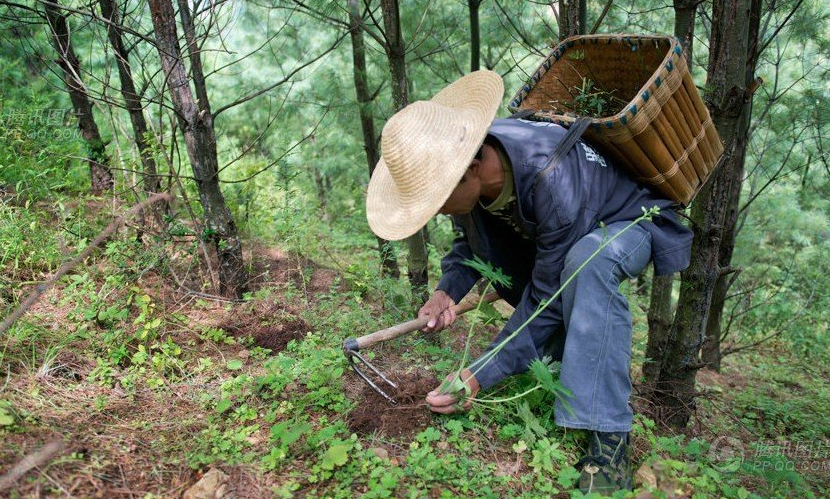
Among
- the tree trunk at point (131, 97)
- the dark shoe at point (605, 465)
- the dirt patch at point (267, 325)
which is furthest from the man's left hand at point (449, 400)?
the tree trunk at point (131, 97)

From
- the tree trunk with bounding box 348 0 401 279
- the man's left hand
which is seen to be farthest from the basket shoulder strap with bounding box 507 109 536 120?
the tree trunk with bounding box 348 0 401 279

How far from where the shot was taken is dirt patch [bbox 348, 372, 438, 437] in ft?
7.73

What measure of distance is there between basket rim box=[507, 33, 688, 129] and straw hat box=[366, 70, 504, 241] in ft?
1.61

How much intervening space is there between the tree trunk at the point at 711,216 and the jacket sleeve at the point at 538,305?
1.02 m

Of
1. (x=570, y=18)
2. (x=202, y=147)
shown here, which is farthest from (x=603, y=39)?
(x=202, y=147)

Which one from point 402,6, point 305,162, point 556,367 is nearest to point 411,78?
point 402,6

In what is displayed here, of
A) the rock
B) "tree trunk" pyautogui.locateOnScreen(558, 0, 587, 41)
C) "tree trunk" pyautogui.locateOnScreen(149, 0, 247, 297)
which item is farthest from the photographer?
"tree trunk" pyautogui.locateOnScreen(558, 0, 587, 41)

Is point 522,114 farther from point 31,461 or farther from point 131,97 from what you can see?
point 131,97

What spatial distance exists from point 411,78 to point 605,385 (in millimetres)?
5033

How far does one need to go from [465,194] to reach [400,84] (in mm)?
1524

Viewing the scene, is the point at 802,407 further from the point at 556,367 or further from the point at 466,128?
the point at 466,128

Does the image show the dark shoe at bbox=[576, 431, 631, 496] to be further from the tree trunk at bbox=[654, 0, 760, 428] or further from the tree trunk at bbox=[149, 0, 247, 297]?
the tree trunk at bbox=[149, 0, 247, 297]

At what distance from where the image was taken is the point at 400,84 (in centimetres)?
356

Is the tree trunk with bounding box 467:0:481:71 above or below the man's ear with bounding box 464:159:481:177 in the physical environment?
above
